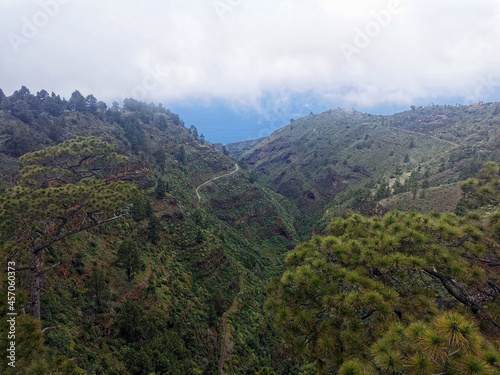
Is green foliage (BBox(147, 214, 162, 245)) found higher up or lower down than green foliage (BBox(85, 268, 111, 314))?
higher up

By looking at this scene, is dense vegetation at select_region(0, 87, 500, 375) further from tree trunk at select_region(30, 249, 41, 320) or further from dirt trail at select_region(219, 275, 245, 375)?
dirt trail at select_region(219, 275, 245, 375)

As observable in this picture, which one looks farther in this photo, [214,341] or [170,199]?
[170,199]

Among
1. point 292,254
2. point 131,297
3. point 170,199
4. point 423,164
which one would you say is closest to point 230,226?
point 170,199

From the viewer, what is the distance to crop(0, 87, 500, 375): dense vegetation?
9195 mm

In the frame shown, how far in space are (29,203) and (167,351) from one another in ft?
56.4

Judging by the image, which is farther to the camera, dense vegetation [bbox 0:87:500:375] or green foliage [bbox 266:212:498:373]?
green foliage [bbox 266:212:498:373]

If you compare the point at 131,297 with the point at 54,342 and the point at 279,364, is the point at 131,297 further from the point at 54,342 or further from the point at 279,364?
the point at 279,364

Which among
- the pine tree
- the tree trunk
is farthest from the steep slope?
the pine tree

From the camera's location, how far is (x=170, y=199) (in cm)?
5400

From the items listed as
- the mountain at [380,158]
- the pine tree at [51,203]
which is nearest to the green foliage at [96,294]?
the pine tree at [51,203]

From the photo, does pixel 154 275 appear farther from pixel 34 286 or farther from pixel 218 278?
pixel 34 286

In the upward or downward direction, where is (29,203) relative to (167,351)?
upward

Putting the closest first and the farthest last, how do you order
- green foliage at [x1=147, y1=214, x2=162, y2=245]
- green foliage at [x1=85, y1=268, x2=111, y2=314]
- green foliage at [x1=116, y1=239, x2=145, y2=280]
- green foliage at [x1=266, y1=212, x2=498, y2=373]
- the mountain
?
green foliage at [x1=266, y1=212, x2=498, y2=373], green foliage at [x1=85, y1=268, x2=111, y2=314], green foliage at [x1=116, y1=239, x2=145, y2=280], green foliage at [x1=147, y1=214, x2=162, y2=245], the mountain

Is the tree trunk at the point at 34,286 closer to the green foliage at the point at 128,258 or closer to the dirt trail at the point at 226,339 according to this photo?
the green foliage at the point at 128,258
